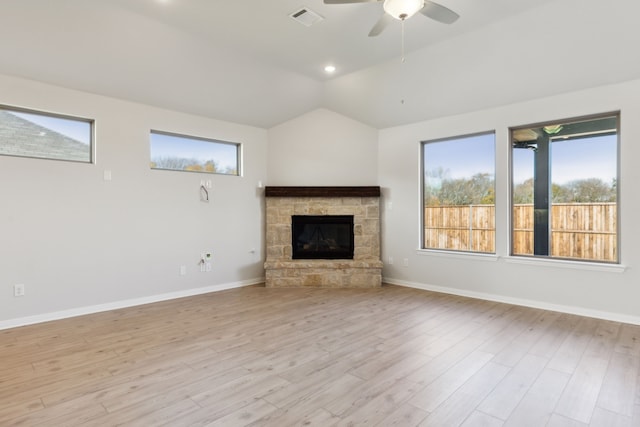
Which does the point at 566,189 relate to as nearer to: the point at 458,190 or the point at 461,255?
the point at 458,190

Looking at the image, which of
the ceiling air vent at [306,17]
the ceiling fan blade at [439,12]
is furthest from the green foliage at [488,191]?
the ceiling air vent at [306,17]

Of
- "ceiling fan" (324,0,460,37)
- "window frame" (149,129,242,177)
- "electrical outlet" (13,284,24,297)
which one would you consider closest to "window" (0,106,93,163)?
"window frame" (149,129,242,177)

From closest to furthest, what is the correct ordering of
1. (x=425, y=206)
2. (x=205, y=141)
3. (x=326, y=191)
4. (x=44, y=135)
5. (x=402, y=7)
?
(x=402, y=7) < (x=44, y=135) < (x=205, y=141) < (x=425, y=206) < (x=326, y=191)

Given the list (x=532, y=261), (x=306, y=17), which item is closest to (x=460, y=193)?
(x=532, y=261)

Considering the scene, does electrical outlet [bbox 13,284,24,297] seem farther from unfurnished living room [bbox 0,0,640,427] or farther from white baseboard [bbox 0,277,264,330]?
white baseboard [bbox 0,277,264,330]

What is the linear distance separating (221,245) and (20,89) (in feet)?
10.0

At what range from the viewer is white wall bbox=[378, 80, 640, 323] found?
366cm

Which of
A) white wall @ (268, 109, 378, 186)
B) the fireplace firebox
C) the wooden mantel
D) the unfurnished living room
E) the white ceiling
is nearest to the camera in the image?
the unfurnished living room

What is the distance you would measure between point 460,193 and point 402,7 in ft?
10.8

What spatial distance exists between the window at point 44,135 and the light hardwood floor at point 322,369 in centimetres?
194

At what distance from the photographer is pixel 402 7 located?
2547mm

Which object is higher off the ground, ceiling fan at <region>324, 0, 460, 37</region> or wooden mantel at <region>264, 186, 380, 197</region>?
ceiling fan at <region>324, 0, 460, 37</region>

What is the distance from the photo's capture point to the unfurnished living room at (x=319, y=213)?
2.41m

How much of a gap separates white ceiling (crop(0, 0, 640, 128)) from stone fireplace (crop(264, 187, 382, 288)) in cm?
167
